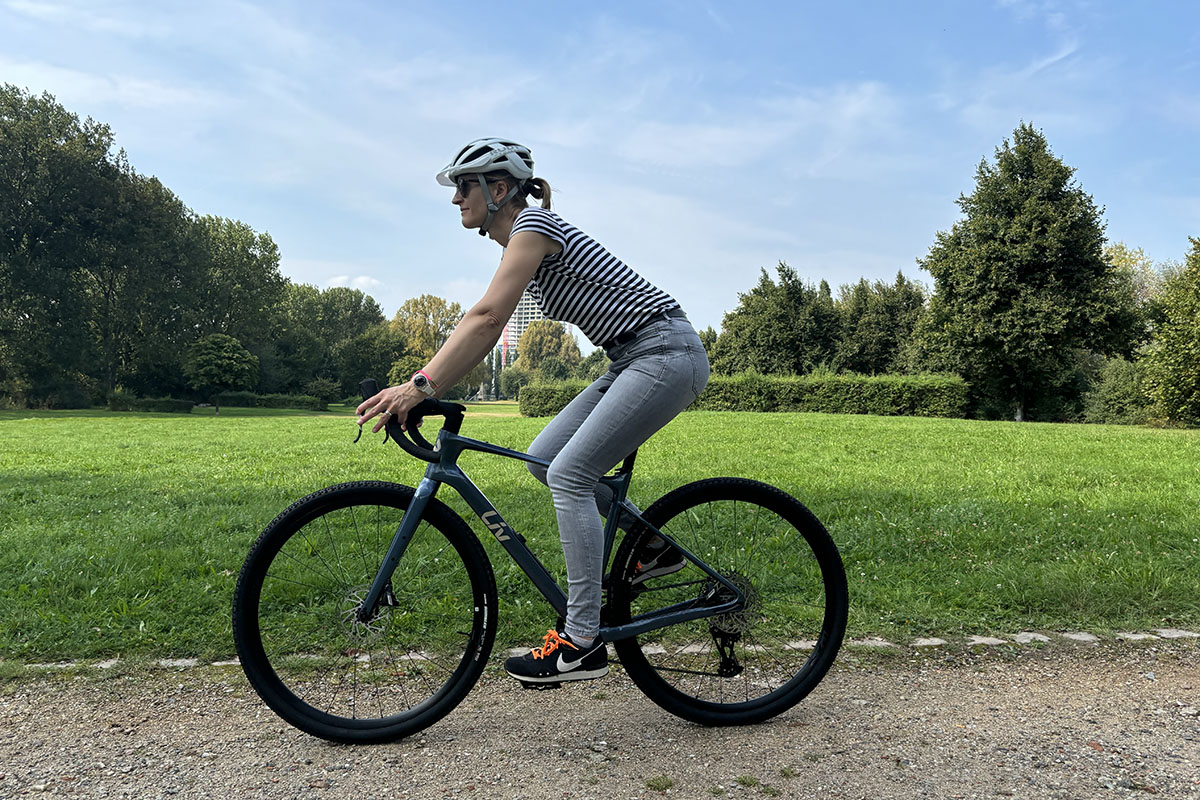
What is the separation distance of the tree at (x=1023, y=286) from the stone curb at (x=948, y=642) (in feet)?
98.6

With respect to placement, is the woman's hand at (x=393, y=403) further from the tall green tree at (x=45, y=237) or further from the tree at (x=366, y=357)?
the tree at (x=366, y=357)

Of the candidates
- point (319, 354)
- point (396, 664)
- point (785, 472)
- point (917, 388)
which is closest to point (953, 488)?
point (785, 472)

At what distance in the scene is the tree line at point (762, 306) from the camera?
3070 cm

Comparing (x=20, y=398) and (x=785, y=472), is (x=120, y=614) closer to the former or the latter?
(x=785, y=472)

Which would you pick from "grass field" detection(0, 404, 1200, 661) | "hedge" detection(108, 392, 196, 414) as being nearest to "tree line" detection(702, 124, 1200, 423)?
"grass field" detection(0, 404, 1200, 661)

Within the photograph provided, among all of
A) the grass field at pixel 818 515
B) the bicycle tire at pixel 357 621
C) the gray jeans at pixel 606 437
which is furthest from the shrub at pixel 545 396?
the gray jeans at pixel 606 437

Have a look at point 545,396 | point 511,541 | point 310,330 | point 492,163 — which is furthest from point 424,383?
point 310,330

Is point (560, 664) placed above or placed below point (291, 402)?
above

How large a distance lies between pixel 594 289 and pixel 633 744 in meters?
1.68

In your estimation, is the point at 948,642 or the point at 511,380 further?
the point at 511,380

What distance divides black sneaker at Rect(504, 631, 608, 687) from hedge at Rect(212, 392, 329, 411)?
55453mm

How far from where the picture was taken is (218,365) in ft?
156

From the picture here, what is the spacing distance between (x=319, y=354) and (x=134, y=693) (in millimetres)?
67780

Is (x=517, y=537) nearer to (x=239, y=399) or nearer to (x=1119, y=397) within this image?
(x=1119, y=397)
